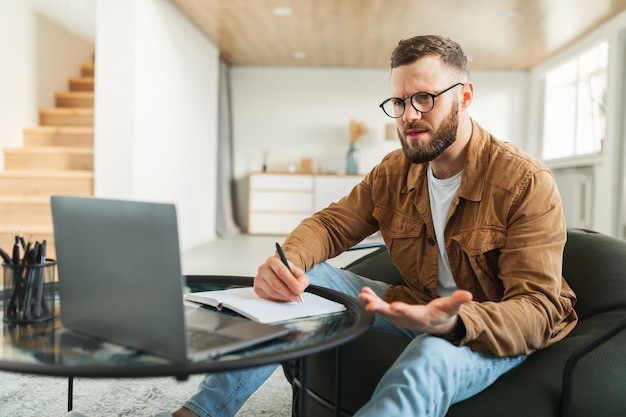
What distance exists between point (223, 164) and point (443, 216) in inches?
286

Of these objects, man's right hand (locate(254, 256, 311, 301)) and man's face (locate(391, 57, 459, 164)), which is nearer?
man's right hand (locate(254, 256, 311, 301))

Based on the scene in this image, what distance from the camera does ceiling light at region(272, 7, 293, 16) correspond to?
6.20 meters

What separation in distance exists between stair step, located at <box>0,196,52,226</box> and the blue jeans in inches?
155

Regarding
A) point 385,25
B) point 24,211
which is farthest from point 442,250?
point 385,25

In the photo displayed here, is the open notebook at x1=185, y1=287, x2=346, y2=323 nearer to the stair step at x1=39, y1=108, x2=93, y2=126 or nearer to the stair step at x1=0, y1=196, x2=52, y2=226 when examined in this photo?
the stair step at x1=0, y1=196, x2=52, y2=226

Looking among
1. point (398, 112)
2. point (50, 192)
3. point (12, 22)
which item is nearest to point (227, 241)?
point (50, 192)

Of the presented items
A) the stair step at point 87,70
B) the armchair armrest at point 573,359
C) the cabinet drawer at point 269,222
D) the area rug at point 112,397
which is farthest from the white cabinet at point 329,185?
the armchair armrest at point 573,359

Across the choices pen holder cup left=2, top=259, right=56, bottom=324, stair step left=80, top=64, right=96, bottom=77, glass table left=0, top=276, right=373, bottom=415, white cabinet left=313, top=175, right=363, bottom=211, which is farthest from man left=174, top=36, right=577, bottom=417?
white cabinet left=313, top=175, right=363, bottom=211

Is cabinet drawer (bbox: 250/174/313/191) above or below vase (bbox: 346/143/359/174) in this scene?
below

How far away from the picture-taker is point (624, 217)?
20.7 ft

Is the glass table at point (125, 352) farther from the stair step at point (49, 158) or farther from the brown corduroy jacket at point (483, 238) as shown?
the stair step at point (49, 158)

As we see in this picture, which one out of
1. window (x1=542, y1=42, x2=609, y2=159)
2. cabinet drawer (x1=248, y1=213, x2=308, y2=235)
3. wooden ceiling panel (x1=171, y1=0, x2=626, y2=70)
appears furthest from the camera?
cabinet drawer (x1=248, y1=213, x2=308, y2=235)

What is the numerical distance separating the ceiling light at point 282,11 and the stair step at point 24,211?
2.99 metres

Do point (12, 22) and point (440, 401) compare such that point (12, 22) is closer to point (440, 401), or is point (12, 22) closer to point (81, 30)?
point (81, 30)
